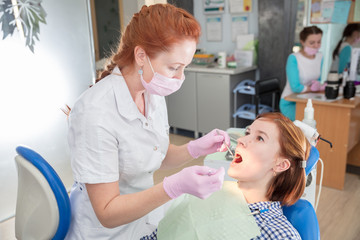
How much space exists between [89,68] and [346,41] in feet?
8.00

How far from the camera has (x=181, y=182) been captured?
97 centimetres

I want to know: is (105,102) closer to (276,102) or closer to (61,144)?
(61,144)

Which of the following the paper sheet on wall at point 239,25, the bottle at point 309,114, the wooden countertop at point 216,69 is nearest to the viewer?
the bottle at point 309,114

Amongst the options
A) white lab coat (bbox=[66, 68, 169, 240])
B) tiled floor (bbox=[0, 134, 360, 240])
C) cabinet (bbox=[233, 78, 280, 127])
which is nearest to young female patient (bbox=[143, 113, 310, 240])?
white lab coat (bbox=[66, 68, 169, 240])

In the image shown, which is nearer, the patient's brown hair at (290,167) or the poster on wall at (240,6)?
the patient's brown hair at (290,167)

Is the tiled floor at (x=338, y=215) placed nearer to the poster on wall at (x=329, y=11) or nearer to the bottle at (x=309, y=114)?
the bottle at (x=309, y=114)

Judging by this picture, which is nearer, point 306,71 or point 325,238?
point 325,238

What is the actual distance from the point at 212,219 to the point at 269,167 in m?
0.30

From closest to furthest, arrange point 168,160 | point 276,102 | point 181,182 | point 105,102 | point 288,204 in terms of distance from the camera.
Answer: point 181,182 → point 105,102 → point 288,204 → point 168,160 → point 276,102

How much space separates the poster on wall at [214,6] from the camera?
157 inches

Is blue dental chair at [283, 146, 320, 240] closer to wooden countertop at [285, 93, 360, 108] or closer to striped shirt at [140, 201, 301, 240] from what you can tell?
striped shirt at [140, 201, 301, 240]

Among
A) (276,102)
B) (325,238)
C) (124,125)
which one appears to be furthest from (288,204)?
(276,102)

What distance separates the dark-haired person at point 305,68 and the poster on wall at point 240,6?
2.94 ft

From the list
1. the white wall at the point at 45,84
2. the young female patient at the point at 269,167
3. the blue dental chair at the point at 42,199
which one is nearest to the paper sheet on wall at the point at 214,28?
the white wall at the point at 45,84
